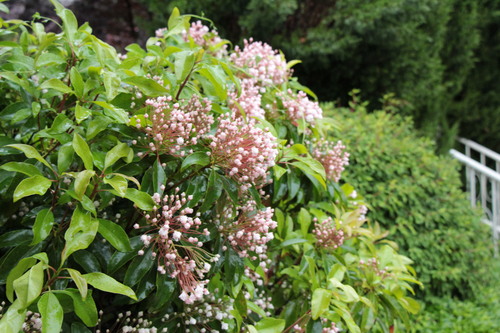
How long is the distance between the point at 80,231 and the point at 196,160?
0.35m

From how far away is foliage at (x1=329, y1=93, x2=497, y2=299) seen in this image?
11.1 feet

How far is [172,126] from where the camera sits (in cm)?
127

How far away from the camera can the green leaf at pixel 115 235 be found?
121cm

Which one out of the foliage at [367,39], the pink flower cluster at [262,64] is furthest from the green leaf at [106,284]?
the foliage at [367,39]

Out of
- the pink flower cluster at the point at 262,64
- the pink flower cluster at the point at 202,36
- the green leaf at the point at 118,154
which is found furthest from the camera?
the pink flower cluster at the point at 202,36

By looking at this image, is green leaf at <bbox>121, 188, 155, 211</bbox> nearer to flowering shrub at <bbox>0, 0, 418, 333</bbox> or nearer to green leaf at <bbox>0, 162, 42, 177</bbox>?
flowering shrub at <bbox>0, 0, 418, 333</bbox>

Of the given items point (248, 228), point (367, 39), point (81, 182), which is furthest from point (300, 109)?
point (367, 39)

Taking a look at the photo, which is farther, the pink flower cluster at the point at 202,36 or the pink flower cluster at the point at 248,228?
the pink flower cluster at the point at 202,36

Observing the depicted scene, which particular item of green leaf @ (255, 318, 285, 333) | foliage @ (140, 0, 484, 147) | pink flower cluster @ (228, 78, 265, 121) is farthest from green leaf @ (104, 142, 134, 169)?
foliage @ (140, 0, 484, 147)

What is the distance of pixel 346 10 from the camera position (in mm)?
4605

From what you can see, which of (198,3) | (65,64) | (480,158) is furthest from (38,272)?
(480,158)

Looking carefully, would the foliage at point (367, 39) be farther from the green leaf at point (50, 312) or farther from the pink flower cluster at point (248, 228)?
the green leaf at point (50, 312)

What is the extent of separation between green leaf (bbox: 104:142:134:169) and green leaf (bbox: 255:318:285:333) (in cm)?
68

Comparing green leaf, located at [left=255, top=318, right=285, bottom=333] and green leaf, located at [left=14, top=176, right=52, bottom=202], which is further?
green leaf, located at [left=255, top=318, right=285, bottom=333]
